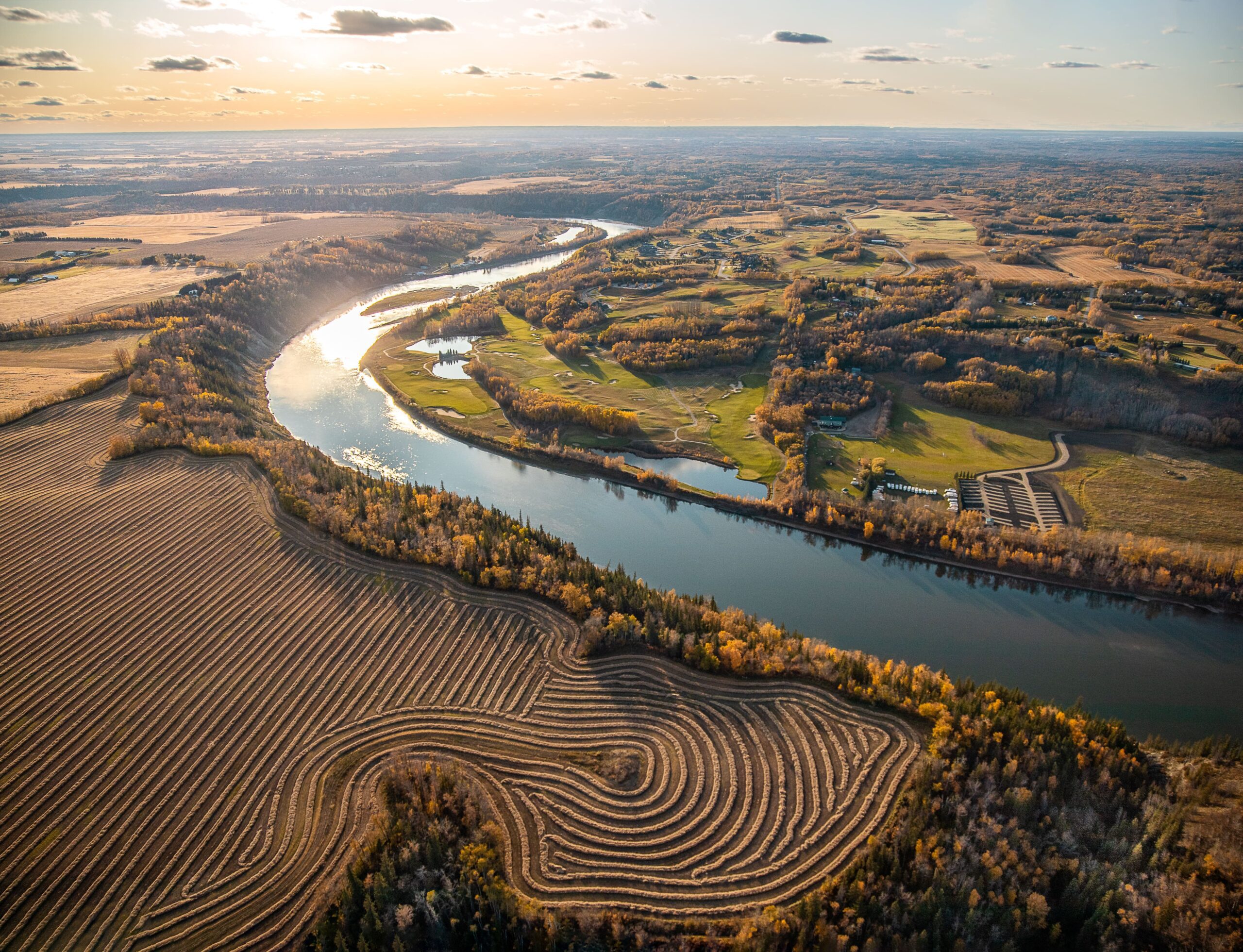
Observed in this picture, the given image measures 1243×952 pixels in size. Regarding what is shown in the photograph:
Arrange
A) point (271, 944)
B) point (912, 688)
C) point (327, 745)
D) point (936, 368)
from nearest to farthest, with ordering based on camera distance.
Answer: point (271, 944) < point (327, 745) < point (912, 688) < point (936, 368)

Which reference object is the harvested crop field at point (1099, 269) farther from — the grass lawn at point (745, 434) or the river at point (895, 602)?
the river at point (895, 602)

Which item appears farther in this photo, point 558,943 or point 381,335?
point 381,335

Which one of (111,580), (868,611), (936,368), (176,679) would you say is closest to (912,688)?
(868,611)

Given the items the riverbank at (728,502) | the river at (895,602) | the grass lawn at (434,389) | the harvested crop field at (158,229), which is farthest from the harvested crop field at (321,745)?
the harvested crop field at (158,229)

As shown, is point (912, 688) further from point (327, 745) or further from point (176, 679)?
point (176, 679)

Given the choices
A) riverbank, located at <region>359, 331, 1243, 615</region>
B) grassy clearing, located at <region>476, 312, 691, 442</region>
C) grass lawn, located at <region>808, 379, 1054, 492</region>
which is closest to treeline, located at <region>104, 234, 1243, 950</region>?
riverbank, located at <region>359, 331, 1243, 615</region>

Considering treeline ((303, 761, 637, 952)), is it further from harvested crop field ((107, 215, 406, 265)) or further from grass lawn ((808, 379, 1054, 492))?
harvested crop field ((107, 215, 406, 265))
